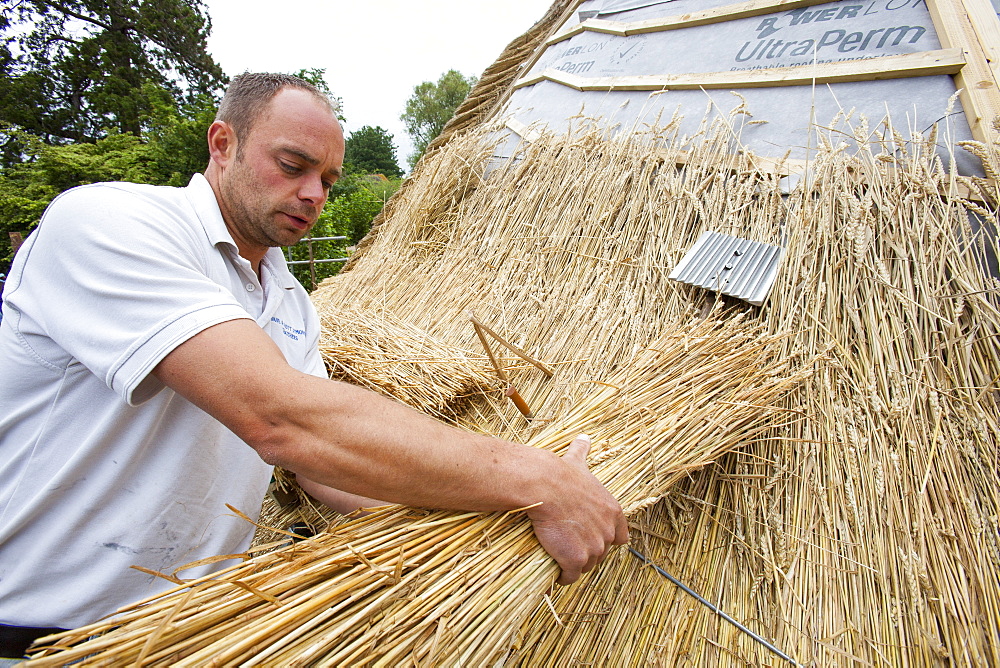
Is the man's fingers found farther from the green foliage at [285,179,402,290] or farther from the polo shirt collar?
the green foliage at [285,179,402,290]

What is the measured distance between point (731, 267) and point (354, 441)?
4.54 feet

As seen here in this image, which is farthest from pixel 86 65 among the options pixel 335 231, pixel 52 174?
pixel 335 231

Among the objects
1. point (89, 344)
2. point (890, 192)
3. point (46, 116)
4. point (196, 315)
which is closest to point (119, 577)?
point (89, 344)

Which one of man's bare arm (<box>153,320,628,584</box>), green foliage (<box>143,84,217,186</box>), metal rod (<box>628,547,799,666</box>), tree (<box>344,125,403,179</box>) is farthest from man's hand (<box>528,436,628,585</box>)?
tree (<box>344,125,403,179</box>)

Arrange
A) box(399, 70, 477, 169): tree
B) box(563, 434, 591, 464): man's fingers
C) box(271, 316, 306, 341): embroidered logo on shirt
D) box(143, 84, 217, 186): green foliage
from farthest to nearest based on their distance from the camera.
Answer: box(399, 70, 477, 169): tree
box(143, 84, 217, 186): green foliage
box(271, 316, 306, 341): embroidered logo on shirt
box(563, 434, 591, 464): man's fingers

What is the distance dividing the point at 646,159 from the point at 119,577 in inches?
91.4

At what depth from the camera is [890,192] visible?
1.55m

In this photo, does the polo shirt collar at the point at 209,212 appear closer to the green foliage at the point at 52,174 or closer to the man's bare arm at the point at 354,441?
the man's bare arm at the point at 354,441

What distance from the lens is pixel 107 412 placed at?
3.08ft

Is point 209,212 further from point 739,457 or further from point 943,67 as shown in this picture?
point 943,67

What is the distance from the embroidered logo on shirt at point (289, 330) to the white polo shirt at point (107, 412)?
0.63ft

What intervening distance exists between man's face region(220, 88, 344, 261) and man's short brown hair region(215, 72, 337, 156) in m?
0.01

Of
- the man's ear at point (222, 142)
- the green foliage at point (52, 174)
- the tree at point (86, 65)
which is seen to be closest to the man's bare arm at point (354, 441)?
the man's ear at point (222, 142)

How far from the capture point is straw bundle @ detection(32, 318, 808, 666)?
0.69 meters
